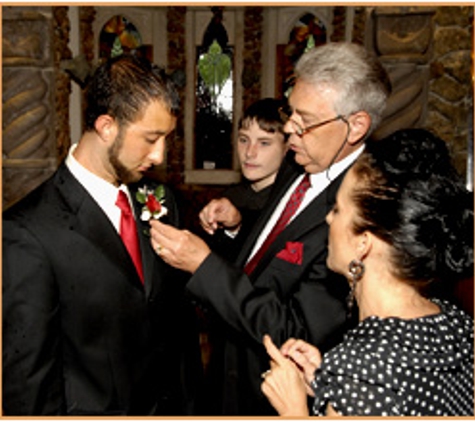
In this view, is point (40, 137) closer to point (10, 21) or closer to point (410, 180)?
point (10, 21)

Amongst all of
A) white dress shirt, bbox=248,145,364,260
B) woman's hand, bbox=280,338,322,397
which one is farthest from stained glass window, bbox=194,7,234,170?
woman's hand, bbox=280,338,322,397

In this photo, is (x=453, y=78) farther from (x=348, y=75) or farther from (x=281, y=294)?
(x=281, y=294)

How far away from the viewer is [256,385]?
2035mm

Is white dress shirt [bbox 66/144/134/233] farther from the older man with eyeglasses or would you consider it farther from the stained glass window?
the stained glass window

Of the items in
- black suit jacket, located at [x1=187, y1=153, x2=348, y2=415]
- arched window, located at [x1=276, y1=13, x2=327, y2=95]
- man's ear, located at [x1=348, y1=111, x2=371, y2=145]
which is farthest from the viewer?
arched window, located at [x1=276, y1=13, x2=327, y2=95]

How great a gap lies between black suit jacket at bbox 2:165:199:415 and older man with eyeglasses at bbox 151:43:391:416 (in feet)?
0.63

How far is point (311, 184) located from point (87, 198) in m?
0.89

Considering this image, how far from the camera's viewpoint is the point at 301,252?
1.91 metres

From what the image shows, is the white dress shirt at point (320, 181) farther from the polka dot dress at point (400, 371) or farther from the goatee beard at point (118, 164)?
the polka dot dress at point (400, 371)

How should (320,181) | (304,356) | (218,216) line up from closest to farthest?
(304,356)
(320,181)
(218,216)

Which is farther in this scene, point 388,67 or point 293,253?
point 388,67

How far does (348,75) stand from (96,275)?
3.76ft

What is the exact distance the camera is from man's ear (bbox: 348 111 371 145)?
6.40ft

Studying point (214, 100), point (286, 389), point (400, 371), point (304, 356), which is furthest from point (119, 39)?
point (400, 371)
